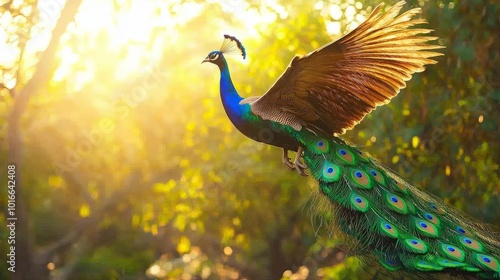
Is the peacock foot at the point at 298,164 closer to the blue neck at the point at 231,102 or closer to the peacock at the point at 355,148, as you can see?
the peacock at the point at 355,148

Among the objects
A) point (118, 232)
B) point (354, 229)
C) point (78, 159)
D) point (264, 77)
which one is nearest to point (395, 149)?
point (264, 77)

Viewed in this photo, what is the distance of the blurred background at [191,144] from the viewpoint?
8.41 metres

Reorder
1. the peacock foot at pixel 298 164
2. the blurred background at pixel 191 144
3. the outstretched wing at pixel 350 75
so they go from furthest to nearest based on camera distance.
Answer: the blurred background at pixel 191 144 < the peacock foot at pixel 298 164 < the outstretched wing at pixel 350 75

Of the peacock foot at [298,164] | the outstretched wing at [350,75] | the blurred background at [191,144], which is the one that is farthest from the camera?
the blurred background at [191,144]

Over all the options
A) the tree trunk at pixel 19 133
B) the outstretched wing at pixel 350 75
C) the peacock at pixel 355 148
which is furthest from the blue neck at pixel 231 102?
the tree trunk at pixel 19 133

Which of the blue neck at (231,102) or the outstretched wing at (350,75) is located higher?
the outstretched wing at (350,75)

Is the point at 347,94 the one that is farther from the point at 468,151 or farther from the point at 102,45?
the point at 102,45

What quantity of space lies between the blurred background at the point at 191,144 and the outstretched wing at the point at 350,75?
56cm

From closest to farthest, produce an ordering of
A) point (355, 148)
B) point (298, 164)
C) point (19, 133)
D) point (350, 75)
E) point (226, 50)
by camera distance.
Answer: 1. point (350, 75)
2. point (298, 164)
3. point (226, 50)
4. point (355, 148)
5. point (19, 133)

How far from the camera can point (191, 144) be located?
1391 centimetres

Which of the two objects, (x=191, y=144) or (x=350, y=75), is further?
(x=191, y=144)

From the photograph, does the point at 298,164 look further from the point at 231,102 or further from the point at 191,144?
the point at 191,144

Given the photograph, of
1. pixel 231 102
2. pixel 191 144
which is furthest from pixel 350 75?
pixel 191 144

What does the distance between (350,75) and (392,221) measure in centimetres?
97
